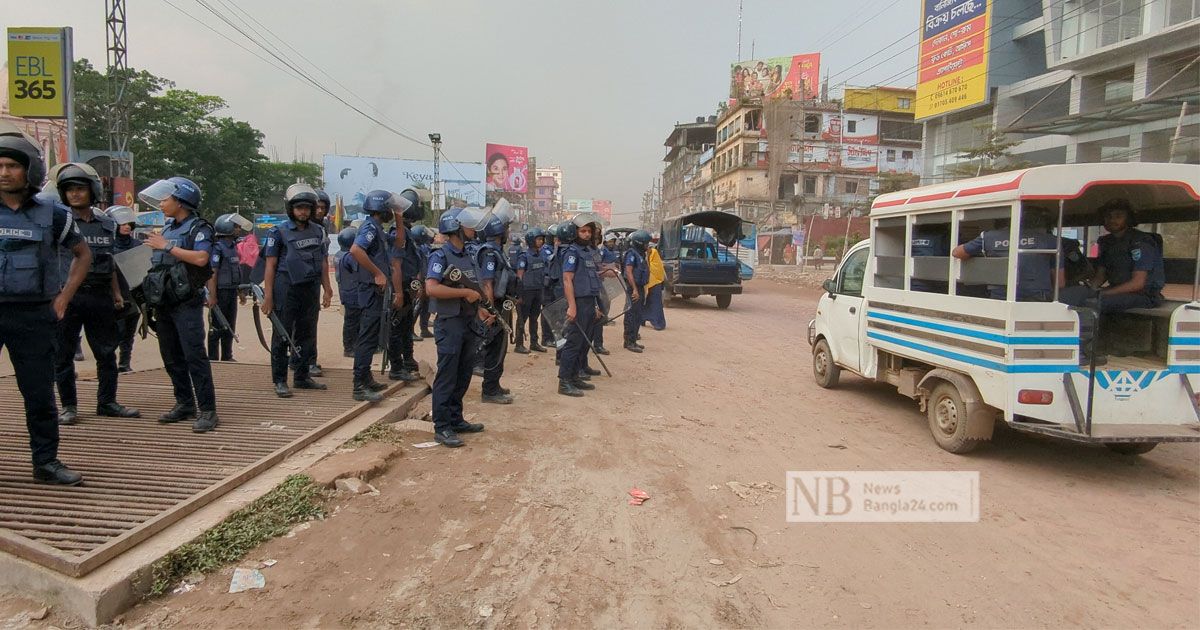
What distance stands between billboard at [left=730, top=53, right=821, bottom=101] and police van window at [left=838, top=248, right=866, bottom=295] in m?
50.2

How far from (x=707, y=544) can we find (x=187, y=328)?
13.0 feet

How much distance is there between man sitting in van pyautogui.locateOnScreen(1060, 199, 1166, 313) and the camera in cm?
519

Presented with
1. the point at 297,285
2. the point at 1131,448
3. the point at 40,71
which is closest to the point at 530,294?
the point at 297,285

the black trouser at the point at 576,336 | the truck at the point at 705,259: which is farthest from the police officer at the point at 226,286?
the truck at the point at 705,259

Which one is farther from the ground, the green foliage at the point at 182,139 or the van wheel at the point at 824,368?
the green foliage at the point at 182,139

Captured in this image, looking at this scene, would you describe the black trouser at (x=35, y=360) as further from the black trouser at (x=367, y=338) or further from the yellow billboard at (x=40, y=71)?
the yellow billboard at (x=40, y=71)

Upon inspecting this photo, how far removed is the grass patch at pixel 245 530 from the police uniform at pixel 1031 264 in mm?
4975

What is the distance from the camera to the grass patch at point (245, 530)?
3053 mm

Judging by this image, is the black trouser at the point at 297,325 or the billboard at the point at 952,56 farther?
the billboard at the point at 952,56

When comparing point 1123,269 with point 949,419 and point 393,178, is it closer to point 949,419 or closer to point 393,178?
point 949,419

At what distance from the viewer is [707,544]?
3615mm

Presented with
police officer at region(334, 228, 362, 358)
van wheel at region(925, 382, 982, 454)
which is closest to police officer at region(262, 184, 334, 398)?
police officer at region(334, 228, 362, 358)

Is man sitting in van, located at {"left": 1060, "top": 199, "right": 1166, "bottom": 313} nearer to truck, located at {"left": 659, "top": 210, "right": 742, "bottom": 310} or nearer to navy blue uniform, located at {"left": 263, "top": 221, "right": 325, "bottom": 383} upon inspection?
navy blue uniform, located at {"left": 263, "top": 221, "right": 325, "bottom": 383}

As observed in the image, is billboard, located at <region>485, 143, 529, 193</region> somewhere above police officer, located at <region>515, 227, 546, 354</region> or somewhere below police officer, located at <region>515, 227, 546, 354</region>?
above
